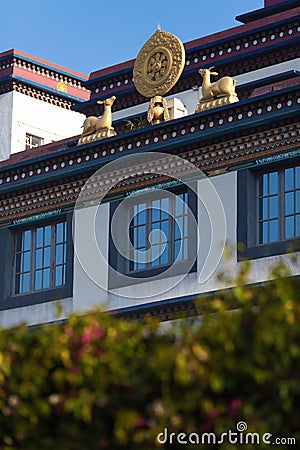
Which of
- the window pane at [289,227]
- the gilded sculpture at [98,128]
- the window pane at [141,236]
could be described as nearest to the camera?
the window pane at [289,227]

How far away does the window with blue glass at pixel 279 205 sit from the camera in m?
22.7

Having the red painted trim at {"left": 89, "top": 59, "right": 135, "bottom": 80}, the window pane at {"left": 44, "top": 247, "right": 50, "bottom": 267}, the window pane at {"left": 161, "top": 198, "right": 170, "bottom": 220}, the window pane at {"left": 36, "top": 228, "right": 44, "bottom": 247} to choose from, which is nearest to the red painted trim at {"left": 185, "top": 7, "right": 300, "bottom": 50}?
the red painted trim at {"left": 89, "top": 59, "right": 135, "bottom": 80}

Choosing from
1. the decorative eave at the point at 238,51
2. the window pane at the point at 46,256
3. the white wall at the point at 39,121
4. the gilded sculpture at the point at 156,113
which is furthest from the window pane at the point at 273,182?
the white wall at the point at 39,121

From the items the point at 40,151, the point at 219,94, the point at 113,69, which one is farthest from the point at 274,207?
the point at 113,69

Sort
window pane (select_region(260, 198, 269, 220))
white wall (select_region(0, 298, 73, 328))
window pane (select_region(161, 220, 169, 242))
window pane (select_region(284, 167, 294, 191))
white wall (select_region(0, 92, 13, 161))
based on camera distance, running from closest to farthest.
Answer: window pane (select_region(284, 167, 294, 191))
window pane (select_region(260, 198, 269, 220))
window pane (select_region(161, 220, 169, 242))
white wall (select_region(0, 298, 73, 328))
white wall (select_region(0, 92, 13, 161))

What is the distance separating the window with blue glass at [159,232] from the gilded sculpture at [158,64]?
3.00 metres

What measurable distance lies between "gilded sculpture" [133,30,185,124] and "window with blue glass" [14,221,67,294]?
339 cm

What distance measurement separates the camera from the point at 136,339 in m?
10.1

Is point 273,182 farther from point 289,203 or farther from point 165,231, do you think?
point 165,231

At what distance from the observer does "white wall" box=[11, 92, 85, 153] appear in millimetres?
32500

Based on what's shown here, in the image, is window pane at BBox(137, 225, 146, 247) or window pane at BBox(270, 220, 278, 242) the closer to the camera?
window pane at BBox(270, 220, 278, 242)

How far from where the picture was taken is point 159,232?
967 inches

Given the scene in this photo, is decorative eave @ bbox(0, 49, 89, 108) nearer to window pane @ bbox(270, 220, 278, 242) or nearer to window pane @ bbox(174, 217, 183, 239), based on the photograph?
window pane @ bbox(174, 217, 183, 239)

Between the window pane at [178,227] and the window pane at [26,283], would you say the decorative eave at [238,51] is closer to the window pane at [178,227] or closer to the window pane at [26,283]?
the window pane at [178,227]
